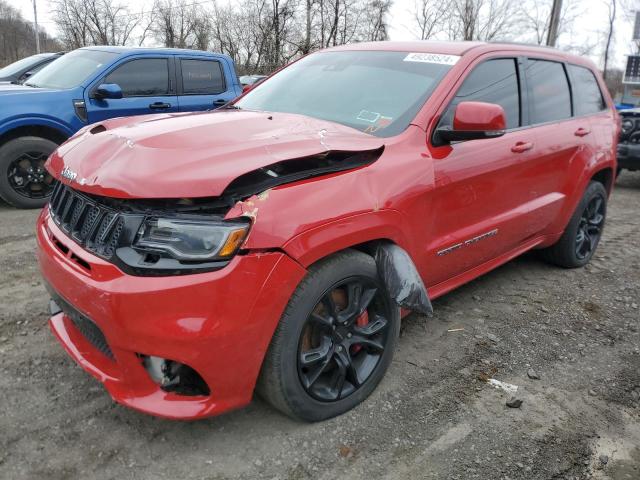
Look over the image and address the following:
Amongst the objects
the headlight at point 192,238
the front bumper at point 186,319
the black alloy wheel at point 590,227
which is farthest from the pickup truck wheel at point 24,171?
the black alloy wheel at point 590,227

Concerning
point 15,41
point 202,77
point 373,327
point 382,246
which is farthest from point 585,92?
point 15,41

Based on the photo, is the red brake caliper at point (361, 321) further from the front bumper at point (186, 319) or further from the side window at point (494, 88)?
the side window at point (494, 88)

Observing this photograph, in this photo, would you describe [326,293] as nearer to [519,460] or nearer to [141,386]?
[141,386]

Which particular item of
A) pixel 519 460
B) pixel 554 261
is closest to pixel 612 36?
pixel 554 261

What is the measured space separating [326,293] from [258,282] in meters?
0.37

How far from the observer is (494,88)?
339 cm

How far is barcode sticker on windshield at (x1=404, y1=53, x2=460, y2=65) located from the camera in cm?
313

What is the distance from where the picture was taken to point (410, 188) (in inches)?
104

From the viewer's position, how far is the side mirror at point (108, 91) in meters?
6.02

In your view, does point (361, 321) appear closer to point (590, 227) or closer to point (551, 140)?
point (551, 140)

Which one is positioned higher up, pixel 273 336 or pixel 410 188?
pixel 410 188

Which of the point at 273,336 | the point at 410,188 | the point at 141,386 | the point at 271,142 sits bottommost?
the point at 141,386

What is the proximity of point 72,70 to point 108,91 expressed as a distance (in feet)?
2.87

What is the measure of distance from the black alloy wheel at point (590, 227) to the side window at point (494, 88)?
1.50 meters
